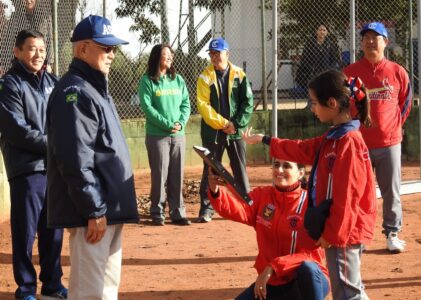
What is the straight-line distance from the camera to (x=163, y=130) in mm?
9461

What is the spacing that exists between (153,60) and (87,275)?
17.0 ft

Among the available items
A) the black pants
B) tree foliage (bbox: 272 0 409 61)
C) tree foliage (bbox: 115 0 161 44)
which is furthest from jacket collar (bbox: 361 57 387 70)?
tree foliage (bbox: 272 0 409 61)

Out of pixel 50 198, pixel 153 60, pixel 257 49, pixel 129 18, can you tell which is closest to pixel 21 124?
pixel 50 198

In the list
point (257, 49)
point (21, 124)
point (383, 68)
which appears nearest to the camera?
point (21, 124)

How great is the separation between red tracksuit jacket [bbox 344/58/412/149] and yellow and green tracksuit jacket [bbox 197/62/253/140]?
189 centimetres

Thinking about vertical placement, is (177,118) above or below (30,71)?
below

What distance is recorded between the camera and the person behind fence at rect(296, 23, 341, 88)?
46.2 ft

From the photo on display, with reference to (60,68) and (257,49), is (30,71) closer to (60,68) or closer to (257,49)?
(60,68)

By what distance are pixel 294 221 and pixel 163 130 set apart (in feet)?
14.5

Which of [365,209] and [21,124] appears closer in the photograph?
[365,209]

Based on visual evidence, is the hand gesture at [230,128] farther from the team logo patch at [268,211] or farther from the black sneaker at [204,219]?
the team logo patch at [268,211]

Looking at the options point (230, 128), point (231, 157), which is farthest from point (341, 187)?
point (231, 157)

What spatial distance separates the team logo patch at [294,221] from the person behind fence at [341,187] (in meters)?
0.45

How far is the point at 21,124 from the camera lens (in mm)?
6258
